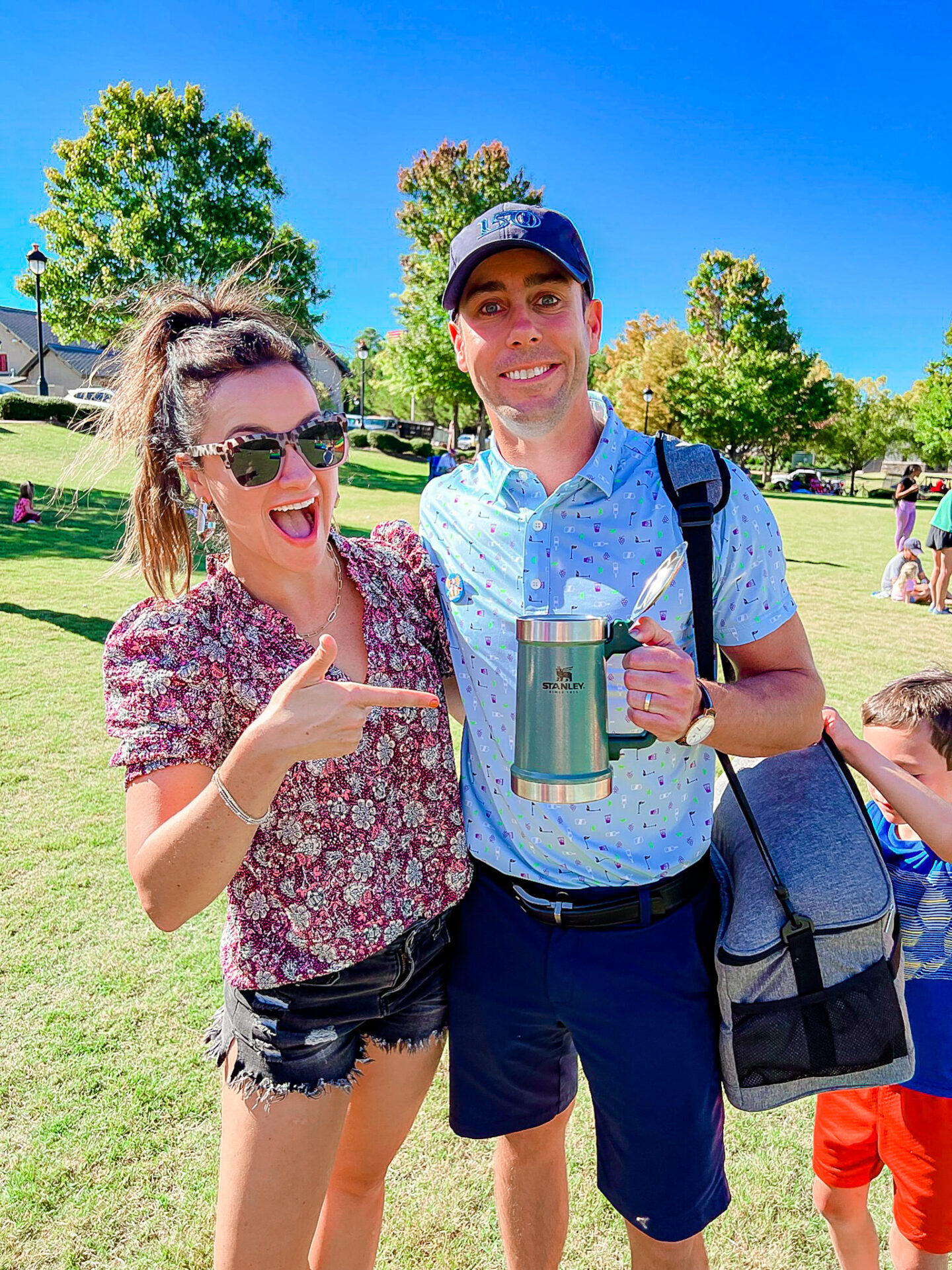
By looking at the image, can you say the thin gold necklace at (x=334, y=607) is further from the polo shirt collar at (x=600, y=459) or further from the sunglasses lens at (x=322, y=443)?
the polo shirt collar at (x=600, y=459)

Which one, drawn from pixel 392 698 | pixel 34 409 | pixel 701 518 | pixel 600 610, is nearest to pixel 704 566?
pixel 701 518

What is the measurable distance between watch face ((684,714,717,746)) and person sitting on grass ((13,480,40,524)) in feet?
54.0

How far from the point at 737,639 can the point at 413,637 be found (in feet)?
2.60

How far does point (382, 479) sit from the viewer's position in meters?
30.6

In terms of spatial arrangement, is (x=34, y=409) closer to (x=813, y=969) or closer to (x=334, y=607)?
(x=334, y=607)

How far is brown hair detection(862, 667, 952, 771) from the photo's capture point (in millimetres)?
2420

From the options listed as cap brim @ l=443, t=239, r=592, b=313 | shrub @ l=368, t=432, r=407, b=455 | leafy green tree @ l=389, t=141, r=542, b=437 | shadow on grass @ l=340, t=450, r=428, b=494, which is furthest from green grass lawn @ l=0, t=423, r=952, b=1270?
shrub @ l=368, t=432, r=407, b=455

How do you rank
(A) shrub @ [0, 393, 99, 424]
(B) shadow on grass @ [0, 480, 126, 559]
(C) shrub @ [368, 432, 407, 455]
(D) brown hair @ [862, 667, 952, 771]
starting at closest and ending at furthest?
1. (D) brown hair @ [862, 667, 952, 771]
2. (B) shadow on grass @ [0, 480, 126, 559]
3. (A) shrub @ [0, 393, 99, 424]
4. (C) shrub @ [368, 432, 407, 455]

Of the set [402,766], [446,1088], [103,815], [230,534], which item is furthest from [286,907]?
[103,815]

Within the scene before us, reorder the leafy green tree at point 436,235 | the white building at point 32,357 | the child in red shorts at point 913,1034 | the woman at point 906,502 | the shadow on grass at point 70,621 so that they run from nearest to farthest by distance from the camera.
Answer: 1. the child in red shorts at point 913,1034
2. the shadow on grass at point 70,621
3. the woman at point 906,502
4. the leafy green tree at point 436,235
5. the white building at point 32,357

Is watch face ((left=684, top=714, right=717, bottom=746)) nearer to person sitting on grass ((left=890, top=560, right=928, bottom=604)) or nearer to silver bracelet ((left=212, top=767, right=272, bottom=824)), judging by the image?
silver bracelet ((left=212, top=767, right=272, bottom=824))

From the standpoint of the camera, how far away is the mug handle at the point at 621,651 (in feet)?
5.58

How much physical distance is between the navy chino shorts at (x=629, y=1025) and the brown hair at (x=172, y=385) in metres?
1.21

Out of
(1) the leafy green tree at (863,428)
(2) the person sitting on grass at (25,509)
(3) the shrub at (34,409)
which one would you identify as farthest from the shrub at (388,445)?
(1) the leafy green tree at (863,428)
